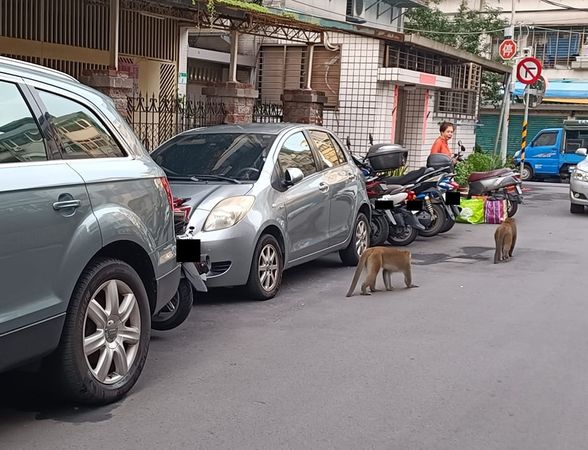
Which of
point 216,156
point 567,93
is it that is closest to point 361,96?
point 216,156

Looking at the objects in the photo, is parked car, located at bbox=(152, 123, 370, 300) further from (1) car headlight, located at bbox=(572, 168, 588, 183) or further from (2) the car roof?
(1) car headlight, located at bbox=(572, 168, 588, 183)

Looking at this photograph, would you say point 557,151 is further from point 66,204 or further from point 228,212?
point 66,204

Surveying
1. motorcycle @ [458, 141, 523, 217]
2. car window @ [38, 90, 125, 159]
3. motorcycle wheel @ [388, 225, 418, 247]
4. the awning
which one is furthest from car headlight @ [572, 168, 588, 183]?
the awning

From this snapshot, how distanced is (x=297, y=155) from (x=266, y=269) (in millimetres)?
1502

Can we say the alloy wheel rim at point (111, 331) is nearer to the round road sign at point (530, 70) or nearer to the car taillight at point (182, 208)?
the car taillight at point (182, 208)

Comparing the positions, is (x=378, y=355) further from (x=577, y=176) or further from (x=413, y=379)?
(x=577, y=176)

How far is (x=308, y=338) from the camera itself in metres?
6.46

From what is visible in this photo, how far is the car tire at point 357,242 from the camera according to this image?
31.9 feet

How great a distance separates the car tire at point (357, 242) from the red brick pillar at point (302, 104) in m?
4.97

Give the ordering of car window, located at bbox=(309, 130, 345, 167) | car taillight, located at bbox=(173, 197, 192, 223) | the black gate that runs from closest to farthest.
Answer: car taillight, located at bbox=(173, 197, 192, 223) < car window, located at bbox=(309, 130, 345, 167) < the black gate

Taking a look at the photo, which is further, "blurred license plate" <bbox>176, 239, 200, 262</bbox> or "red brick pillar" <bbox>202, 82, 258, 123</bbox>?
"red brick pillar" <bbox>202, 82, 258, 123</bbox>

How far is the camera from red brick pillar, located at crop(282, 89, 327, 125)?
14.6 metres

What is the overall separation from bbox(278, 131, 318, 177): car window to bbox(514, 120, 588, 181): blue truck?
1969 cm

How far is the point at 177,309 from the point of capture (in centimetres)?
637
